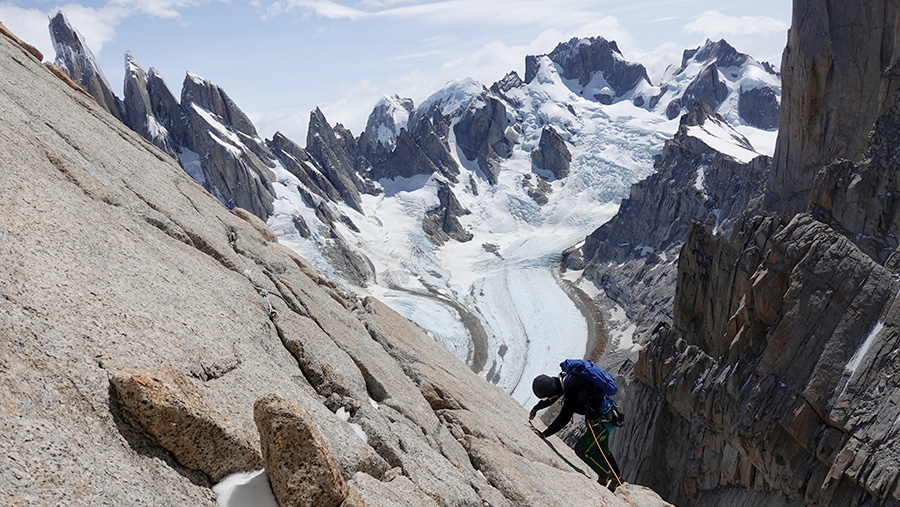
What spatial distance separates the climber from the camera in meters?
15.9

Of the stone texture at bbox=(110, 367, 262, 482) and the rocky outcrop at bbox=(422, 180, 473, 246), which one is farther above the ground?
the rocky outcrop at bbox=(422, 180, 473, 246)

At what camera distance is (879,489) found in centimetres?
1980

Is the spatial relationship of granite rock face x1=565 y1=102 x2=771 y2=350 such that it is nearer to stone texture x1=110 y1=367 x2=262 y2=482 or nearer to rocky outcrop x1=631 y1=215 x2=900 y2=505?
rocky outcrop x1=631 y1=215 x2=900 y2=505

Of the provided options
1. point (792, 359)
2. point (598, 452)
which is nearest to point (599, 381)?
point (598, 452)

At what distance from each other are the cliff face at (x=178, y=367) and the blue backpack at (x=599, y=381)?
1737 mm

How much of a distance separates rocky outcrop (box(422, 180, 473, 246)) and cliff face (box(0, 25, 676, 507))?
6242 inches

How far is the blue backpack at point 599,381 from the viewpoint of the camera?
1573 centimetres

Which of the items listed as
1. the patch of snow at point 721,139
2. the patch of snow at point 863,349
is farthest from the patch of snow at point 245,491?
the patch of snow at point 721,139

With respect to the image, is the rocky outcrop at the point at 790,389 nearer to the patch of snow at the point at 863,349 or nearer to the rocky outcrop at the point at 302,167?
the patch of snow at the point at 863,349

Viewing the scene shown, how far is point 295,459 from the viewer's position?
23.0ft

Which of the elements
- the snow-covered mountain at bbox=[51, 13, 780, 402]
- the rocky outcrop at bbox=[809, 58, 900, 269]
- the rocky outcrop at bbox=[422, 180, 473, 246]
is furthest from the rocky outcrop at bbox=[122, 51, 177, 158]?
the rocky outcrop at bbox=[809, 58, 900, 269]

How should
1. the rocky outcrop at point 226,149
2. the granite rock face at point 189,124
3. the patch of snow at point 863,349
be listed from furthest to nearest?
the rocky outcrop at point 226,149 → the granite rock face at point 189,124 → the patch of snow at point 863,349

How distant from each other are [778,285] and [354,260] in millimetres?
115436

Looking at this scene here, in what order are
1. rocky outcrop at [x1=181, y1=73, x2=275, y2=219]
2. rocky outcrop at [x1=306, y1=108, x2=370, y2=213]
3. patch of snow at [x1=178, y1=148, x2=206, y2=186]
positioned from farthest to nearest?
rocky outcrop at [x1=306, y1=108, x2=370, y2=213] < patch of snow at [x1=178, y1=148, x2=206, y2=186] < rocky outcrop at [x1=181, y1=73, x2=275, y2=219]
